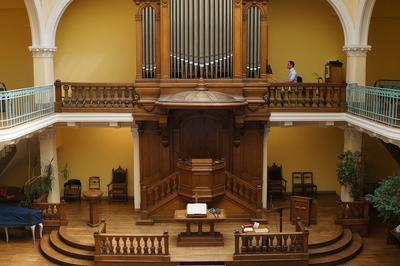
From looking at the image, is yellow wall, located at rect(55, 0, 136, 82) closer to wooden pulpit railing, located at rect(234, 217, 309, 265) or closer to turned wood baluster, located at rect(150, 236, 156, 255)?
turned wood baluster, located at rect(150, 236, 156, 255)

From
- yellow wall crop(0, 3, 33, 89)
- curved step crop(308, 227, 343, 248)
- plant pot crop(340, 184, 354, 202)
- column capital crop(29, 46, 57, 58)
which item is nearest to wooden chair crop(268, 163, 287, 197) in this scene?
plant pot crop(340, 184, 354, 202)

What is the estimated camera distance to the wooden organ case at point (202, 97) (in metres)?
16.0

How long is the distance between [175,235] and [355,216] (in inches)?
214

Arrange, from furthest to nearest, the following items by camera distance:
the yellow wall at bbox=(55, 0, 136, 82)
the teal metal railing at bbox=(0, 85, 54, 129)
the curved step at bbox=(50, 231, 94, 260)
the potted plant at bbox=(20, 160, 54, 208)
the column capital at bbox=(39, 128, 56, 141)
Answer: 1. the yellow wall at bbox=(55, 0, 136, 82)
2. the column capital at bbox=(39, 128, 56, 141)
3. the potted plant at bbox=(20, 160, 54, 208)
4. the curved step at bbox=(50, 231, 94, 260)
5. the teal metal railing at bbox=(0, 85, 54, 129)

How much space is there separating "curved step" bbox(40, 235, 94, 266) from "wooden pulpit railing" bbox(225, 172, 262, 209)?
15.6 feet

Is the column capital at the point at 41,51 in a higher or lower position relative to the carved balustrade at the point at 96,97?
higher

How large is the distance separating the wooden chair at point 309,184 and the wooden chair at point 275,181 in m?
0.79

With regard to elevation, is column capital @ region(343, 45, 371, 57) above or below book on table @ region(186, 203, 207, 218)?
above

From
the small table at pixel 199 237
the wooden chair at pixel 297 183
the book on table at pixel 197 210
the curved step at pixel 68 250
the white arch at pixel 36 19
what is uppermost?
the white arch at pixel 36 19

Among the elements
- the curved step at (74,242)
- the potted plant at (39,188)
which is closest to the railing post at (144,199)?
the curved step at (74,242)

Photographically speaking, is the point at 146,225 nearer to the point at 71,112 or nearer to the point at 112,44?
the point at 71,112

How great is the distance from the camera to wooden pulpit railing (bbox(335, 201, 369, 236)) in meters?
16.6

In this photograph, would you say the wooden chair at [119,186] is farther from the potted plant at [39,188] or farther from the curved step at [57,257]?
the curved step at [57,257]

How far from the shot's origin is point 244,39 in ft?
53.8
